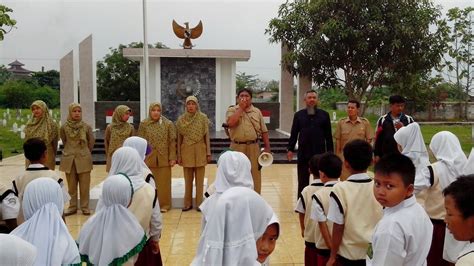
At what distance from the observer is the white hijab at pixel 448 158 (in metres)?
3.29

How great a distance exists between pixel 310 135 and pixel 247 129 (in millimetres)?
778

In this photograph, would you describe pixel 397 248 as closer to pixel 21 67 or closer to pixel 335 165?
pixel 335 165

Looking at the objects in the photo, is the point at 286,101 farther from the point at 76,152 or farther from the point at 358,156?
the point at 358,156

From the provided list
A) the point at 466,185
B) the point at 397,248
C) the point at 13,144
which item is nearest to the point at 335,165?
the point at 397,248

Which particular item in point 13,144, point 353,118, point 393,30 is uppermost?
point 393,30

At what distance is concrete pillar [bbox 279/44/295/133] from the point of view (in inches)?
571

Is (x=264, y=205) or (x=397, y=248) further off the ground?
(x=264, y=205)

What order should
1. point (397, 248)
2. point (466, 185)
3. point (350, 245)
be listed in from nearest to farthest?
point (466, 185)
point (397, 248)
point (350, 245)

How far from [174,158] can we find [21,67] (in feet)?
158

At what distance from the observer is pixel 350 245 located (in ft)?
9.02

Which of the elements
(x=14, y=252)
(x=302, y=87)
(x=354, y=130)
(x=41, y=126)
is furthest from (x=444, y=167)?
(x=302, y=87)

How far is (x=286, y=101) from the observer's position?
14.6 meters

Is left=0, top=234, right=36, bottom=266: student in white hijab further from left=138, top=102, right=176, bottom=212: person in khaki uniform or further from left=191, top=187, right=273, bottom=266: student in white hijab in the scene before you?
left=138, top=102, right=176, bottom=212: person in khaki uniform

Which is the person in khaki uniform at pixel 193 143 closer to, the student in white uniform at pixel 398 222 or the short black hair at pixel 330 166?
the short black hair at pixel 330 166
